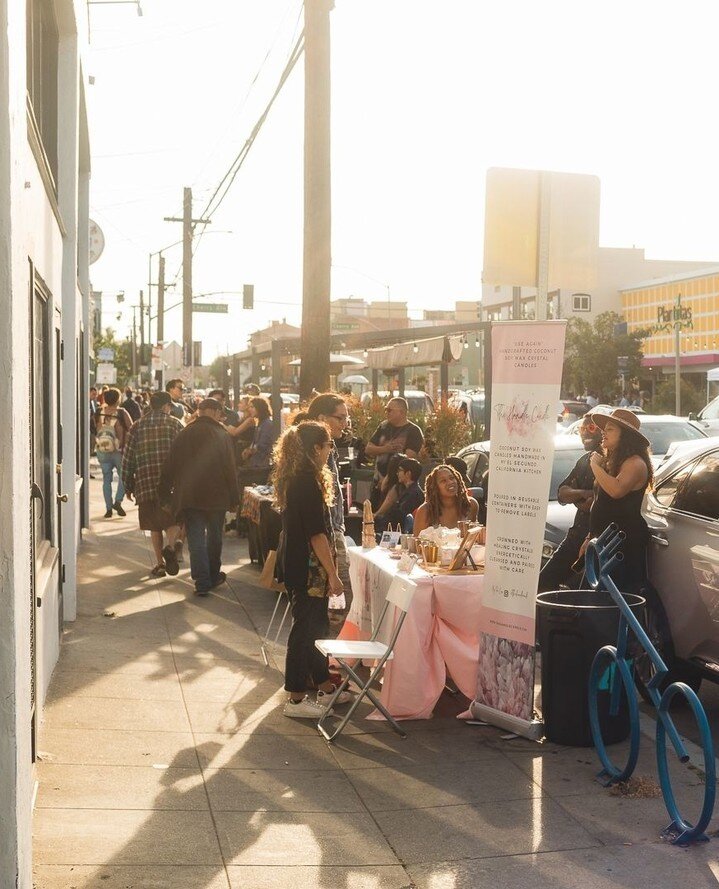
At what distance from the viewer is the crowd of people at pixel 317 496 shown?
7.19 m

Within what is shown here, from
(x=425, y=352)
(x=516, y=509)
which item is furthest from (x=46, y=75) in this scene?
(x=425, y=352)

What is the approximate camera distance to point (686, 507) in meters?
7.43

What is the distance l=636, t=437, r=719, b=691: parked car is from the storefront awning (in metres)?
11.6

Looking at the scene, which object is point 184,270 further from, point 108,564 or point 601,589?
point 601,589

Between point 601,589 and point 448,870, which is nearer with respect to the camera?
point 448,870

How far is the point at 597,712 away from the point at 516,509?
1291mm

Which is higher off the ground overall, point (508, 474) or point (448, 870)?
point (508, 474)

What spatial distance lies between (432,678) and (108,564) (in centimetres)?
675

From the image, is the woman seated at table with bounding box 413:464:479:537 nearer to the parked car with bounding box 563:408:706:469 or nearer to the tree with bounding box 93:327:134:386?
the parked car with bounding box 563:408:706:469

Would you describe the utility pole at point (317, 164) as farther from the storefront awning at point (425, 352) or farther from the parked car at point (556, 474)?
the storefront awning at point (425, 352)

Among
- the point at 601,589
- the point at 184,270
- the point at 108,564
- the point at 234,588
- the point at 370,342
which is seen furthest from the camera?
the point at 184,270

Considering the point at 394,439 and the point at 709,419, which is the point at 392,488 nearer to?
Result: the point at 394,439

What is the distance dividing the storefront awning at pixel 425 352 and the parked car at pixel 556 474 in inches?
241

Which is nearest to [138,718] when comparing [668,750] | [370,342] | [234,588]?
[668,750]
